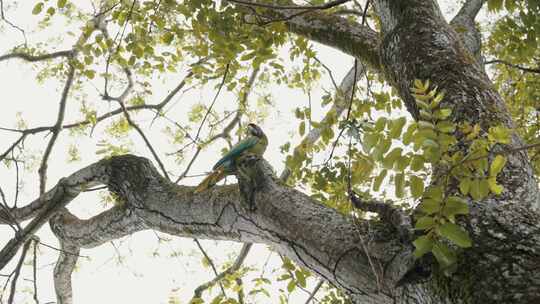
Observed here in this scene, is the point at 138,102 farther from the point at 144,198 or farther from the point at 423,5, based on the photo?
the point at 423,5

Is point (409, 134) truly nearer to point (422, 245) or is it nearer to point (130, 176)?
point (422, 245)

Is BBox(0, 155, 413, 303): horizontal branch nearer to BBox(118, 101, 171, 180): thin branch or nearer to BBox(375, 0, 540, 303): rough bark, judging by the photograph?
BBox(375, 0, 540, 303): rough bark

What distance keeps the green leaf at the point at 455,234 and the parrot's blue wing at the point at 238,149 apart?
146 cm

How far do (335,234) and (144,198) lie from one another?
4.18 feet

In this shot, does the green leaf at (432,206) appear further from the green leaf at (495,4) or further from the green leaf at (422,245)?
the green leaf at (495,4)

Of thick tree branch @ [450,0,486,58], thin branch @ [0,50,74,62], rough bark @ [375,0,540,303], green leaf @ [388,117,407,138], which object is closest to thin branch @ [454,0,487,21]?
thick tree branch @ [450,0,486,58]

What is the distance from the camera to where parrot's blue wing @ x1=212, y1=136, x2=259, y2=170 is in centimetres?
257

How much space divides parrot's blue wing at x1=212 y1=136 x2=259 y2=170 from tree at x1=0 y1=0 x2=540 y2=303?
21cm

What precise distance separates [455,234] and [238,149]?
1.59m

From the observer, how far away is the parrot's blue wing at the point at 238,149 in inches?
101

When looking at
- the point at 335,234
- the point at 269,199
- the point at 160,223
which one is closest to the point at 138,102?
the point at 160,223

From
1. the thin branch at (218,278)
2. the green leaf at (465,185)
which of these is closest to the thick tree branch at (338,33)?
the green leaf at (465,185)

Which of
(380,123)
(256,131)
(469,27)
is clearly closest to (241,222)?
(256,131)

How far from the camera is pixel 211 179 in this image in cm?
251
